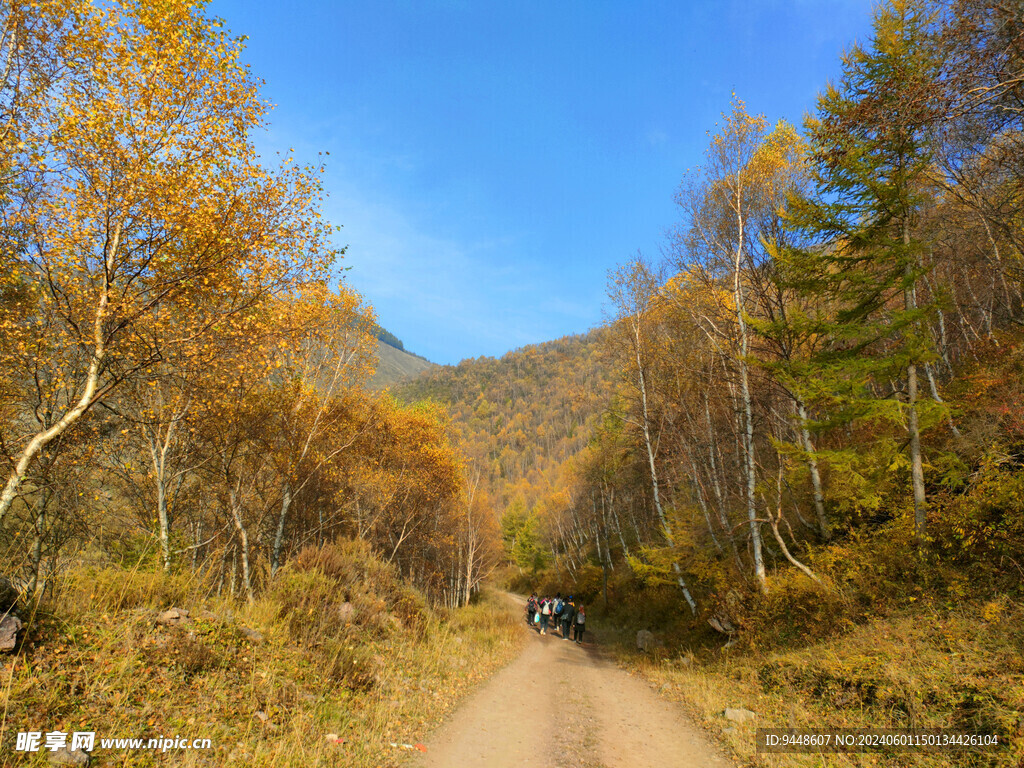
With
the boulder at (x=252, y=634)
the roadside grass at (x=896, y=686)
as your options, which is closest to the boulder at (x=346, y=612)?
the boulder at (x=252, y=634)

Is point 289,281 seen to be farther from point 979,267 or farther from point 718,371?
point 979,267

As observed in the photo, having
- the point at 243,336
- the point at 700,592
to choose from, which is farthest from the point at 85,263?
Answer: the point at 700,592

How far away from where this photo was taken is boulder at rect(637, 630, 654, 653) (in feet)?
52.1

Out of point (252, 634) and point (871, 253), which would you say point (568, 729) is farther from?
point (871, 253)

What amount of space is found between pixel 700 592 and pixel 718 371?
327 inches

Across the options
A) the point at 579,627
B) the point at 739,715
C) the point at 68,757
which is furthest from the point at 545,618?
the point at 68,757

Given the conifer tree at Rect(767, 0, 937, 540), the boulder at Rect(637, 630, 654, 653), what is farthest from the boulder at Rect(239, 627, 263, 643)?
the boulder at Rect(637, 630, 654, 653)

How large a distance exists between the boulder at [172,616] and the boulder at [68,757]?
2371 mm

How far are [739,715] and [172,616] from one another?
952cm

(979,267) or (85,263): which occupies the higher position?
(979,267)

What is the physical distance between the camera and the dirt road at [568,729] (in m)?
6.29

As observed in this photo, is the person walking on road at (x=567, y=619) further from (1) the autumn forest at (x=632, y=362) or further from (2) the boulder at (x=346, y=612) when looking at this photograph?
(2) the boulder at (x=346, y=612)

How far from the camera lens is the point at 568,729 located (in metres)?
7.74

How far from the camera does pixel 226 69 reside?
6590 millimetres
